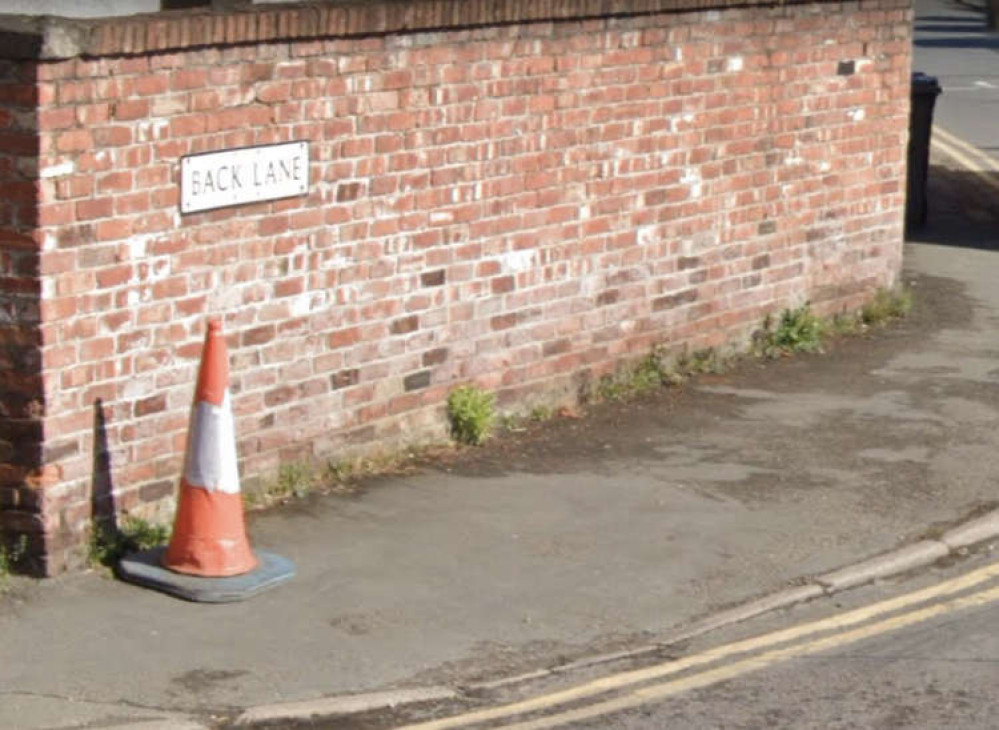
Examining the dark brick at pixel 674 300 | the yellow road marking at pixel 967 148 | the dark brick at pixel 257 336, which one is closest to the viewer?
the dark brick at pixel 257 336

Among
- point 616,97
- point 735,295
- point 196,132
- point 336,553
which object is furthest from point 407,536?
point 735,295

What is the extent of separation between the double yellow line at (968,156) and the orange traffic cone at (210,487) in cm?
1408

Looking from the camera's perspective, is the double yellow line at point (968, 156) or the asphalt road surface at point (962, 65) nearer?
the double yellow line at point (968, 156)

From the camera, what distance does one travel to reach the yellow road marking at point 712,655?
761cm

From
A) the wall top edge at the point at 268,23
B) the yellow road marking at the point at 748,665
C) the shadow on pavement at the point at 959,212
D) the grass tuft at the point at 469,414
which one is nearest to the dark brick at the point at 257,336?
the wall top edge at the point at 268,23

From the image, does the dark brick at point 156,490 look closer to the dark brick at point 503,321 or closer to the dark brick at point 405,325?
the dark brick at point 405,325

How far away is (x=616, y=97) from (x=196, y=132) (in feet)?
10.5

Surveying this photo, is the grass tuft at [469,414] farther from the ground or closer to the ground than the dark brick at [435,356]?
closer to the ground

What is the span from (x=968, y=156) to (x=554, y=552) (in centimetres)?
1586

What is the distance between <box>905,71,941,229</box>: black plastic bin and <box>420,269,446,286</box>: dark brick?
27.6ft

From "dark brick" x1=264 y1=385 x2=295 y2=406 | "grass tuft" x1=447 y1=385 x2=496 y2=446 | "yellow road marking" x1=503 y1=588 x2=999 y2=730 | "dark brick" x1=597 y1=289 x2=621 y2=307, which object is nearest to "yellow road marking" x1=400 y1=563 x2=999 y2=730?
"yellow road marking" x1=503 y1=588 x2=999 y2=730

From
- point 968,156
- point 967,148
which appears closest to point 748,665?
point 968,156

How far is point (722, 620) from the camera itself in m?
8.68

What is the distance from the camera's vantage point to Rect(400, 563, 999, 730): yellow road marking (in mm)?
7609
